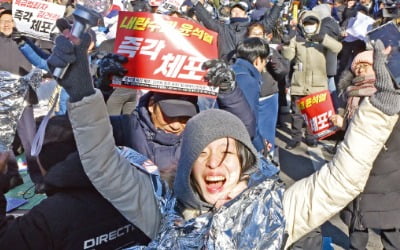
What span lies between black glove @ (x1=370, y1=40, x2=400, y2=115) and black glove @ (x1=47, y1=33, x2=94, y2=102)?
0.92 meters

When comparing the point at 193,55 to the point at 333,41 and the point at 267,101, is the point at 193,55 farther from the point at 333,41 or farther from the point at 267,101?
the point at 333,41

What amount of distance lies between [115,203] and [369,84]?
7.41 feet

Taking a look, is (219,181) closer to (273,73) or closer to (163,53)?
(163,53)

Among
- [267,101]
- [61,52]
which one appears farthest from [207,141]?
[267,101]

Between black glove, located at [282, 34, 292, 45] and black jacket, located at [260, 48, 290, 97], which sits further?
black glove, located at [282, 34, 292, 45]

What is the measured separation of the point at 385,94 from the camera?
1.71 metres

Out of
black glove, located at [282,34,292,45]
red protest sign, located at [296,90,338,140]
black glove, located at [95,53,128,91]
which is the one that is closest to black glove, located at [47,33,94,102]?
black glove, located at [95,53,128,91]

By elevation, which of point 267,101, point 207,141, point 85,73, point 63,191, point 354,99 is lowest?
point 267,101

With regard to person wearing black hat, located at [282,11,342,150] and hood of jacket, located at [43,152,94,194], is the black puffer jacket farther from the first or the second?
person wearing black hat, located at [282,11,342,150]

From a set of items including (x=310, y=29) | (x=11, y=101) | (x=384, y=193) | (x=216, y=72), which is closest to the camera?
(x=216, y=72)

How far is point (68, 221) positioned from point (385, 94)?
114 centimetres

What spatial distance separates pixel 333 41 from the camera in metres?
6.82

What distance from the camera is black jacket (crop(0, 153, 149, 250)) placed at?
69.1 inches

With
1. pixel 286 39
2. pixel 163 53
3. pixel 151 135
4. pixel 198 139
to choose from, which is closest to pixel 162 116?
pixel 151 135
